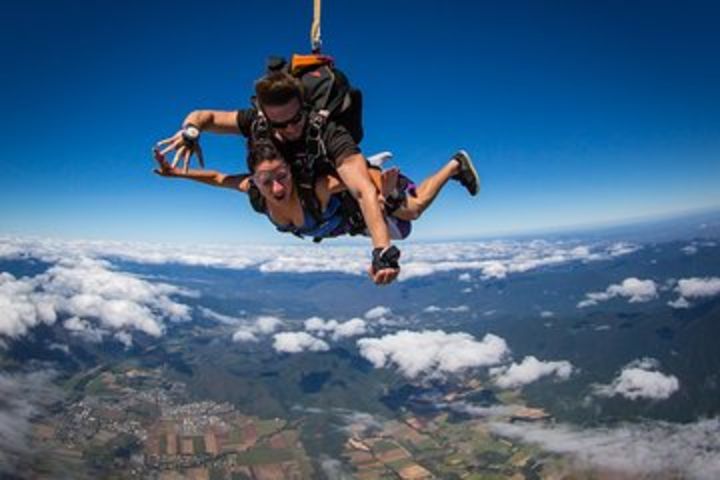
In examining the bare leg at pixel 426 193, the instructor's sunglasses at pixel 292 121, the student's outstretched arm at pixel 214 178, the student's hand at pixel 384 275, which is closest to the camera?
the student's hand at pixel 384 275

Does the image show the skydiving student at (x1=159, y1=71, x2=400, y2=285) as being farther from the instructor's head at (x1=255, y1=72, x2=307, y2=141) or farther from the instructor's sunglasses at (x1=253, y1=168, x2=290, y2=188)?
the instructor's sunglasses at (x1=253, y1=168, x2=290, y2=188)

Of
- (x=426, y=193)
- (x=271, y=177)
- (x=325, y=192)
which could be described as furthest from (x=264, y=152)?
(x=426, y=193)

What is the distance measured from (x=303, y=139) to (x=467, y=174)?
1.92m

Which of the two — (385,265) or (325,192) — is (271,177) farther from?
(385,265)

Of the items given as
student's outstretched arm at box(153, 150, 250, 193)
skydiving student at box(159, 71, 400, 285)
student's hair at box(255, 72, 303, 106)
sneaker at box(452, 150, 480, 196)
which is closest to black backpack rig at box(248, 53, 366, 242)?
skydiving student at box(159, 71, 400, 285)

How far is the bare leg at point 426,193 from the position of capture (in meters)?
4.62

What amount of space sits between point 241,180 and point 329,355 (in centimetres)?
16919

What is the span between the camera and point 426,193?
482 cm

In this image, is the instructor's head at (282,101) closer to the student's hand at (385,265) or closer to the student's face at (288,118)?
the student's face at (288,118)

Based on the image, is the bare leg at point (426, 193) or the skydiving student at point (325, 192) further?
the bare leg at point (426, 193)

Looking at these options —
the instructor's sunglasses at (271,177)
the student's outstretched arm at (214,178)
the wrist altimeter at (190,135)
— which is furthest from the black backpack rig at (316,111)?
the student's outstretched arm at (214,178)

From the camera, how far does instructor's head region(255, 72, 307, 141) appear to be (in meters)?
3.34

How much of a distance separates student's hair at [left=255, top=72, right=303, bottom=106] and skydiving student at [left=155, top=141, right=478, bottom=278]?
1.26 ft

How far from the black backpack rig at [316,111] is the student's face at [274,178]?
4.0 inches
